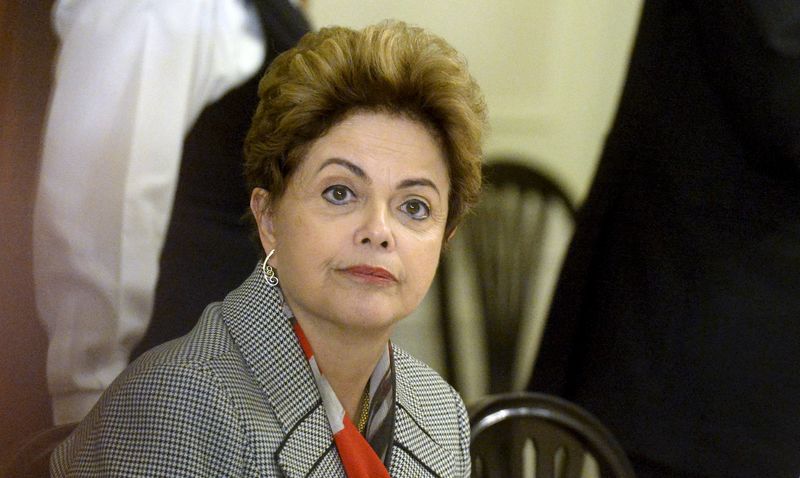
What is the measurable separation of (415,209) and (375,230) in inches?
2.6

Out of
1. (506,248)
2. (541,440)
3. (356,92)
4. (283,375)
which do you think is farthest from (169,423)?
(506,248)

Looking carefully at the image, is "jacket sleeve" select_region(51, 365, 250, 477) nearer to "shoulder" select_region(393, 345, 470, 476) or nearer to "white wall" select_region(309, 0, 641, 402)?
"shoulder" select_region(393, 345, 470, 476)

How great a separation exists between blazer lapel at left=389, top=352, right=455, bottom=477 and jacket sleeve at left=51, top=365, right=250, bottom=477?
217mm

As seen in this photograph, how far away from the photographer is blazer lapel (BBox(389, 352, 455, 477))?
1104 millimetres

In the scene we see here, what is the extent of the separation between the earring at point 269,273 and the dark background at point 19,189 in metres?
0.24

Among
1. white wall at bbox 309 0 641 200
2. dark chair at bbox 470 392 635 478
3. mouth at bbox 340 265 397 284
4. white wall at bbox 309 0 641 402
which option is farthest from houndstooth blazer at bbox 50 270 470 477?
white wall at bbox 309 0 641 200

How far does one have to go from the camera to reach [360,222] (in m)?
0.98

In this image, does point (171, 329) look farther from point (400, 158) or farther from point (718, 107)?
point (718, 107)

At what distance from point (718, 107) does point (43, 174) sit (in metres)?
1.00

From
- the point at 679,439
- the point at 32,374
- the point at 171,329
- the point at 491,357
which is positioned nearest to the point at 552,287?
the point at 491,357

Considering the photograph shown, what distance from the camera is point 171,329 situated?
1.20 metres

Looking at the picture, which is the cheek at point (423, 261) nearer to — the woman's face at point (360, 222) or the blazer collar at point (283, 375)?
the woman's face at point (360, 222)

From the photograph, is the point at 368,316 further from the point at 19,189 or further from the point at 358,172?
the point at 19,189

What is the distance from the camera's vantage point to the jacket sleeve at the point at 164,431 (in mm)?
896
